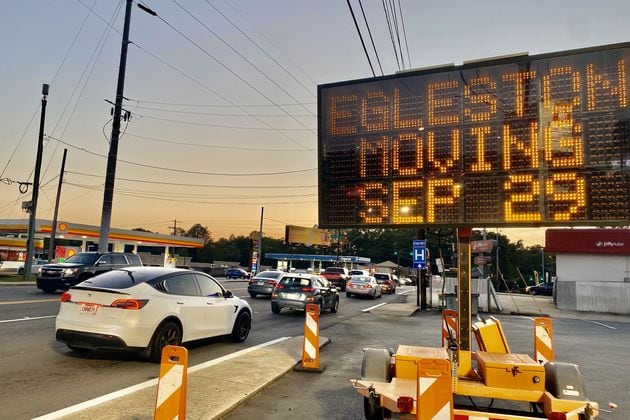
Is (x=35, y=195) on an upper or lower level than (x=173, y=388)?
upper

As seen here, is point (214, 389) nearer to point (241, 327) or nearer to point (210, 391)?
point (210, 391)

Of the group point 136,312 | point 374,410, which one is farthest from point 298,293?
point 374,410

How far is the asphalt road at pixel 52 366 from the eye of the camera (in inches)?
209

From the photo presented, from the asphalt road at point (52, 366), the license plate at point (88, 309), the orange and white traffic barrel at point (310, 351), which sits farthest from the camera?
the orange and white traffic barrel at point (310, 351)

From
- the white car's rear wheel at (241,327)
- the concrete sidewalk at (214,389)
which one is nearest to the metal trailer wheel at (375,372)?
the concrete sidewalk at (214,389)

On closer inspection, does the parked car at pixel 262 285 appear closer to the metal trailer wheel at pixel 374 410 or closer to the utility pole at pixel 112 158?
the utility pole at pixel 112 158

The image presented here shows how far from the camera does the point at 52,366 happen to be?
22.5ft

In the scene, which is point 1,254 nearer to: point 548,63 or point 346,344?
point 346,344

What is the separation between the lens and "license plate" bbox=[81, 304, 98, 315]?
7059mm

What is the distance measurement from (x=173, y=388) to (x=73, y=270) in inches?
624

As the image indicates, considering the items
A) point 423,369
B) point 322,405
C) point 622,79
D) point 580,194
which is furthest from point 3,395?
point 622,79

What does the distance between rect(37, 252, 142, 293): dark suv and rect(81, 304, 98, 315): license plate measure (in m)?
11.4

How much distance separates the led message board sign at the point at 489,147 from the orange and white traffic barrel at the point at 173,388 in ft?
13.4

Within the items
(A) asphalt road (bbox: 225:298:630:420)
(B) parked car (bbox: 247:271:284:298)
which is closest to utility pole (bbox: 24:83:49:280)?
(B) parked car (bbox: 247:271:284:298)
